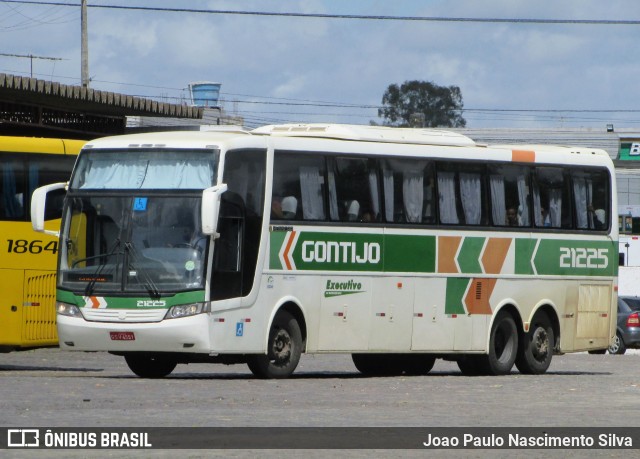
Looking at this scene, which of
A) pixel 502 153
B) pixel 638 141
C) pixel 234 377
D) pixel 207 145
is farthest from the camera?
pixel 638 141

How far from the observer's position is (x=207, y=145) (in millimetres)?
21391

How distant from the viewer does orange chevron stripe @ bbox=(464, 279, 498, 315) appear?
24.8 meters

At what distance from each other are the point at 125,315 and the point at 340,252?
3379 millimetres

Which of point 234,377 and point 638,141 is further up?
point 638,141

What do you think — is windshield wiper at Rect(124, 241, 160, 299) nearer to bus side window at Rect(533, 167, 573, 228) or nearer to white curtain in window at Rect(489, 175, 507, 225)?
white curtain in window at Rect(489, 175, 507, 225)

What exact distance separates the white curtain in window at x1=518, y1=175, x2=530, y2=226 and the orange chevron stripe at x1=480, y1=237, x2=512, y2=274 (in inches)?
18.1

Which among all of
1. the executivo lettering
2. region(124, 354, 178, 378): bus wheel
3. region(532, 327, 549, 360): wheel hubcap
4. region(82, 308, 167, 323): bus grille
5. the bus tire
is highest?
the executivo lettering

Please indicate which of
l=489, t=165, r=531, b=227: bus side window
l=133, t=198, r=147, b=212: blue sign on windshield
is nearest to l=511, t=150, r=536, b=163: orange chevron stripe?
l=489, t=165, r=531, b=227: bus side window

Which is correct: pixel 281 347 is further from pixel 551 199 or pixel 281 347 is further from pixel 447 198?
pixel 551 199

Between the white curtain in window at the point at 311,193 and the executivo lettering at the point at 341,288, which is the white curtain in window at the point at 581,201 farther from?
the white curtain in window at the point at 311,193

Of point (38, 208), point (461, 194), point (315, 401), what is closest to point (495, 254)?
point (461, 194)

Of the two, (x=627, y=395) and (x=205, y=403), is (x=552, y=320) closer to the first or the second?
(x=627, y=395)

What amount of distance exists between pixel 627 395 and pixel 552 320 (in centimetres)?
643
